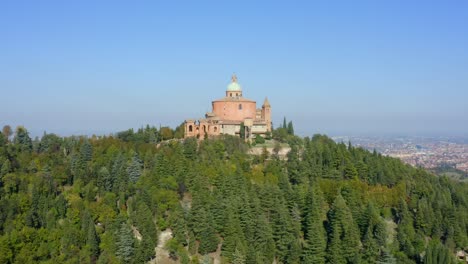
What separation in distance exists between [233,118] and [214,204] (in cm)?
2311

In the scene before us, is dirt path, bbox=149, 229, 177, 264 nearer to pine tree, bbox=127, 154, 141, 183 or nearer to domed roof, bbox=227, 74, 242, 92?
pine tree, bbox=127, 154, 141, 183

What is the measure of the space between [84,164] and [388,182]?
36.4m

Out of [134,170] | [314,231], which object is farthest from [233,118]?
[314,231]

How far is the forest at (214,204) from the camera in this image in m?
43.9

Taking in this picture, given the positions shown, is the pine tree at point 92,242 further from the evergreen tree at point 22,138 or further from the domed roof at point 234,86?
the domed roof at point 234,86

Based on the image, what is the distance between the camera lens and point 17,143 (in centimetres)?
6175

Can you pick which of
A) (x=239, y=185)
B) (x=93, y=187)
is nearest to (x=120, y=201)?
(x=93, y=187)

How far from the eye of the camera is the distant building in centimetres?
6669

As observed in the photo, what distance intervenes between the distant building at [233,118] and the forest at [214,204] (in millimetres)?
3590

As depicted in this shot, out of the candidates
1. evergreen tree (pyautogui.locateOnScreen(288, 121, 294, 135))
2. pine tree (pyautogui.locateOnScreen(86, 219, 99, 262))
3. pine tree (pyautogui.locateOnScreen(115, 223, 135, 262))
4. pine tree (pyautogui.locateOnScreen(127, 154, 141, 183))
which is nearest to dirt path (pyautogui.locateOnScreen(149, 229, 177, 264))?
pine tree (pyautogui.locateOnScreen(115, 223, 135, 262))

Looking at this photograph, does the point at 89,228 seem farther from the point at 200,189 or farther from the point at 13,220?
the point at 200,189

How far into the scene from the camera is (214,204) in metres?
48.7

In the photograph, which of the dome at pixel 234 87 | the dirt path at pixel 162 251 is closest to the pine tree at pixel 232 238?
the dirt path at pixel 162 251

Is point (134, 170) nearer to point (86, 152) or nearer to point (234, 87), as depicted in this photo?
point (86, 152)
